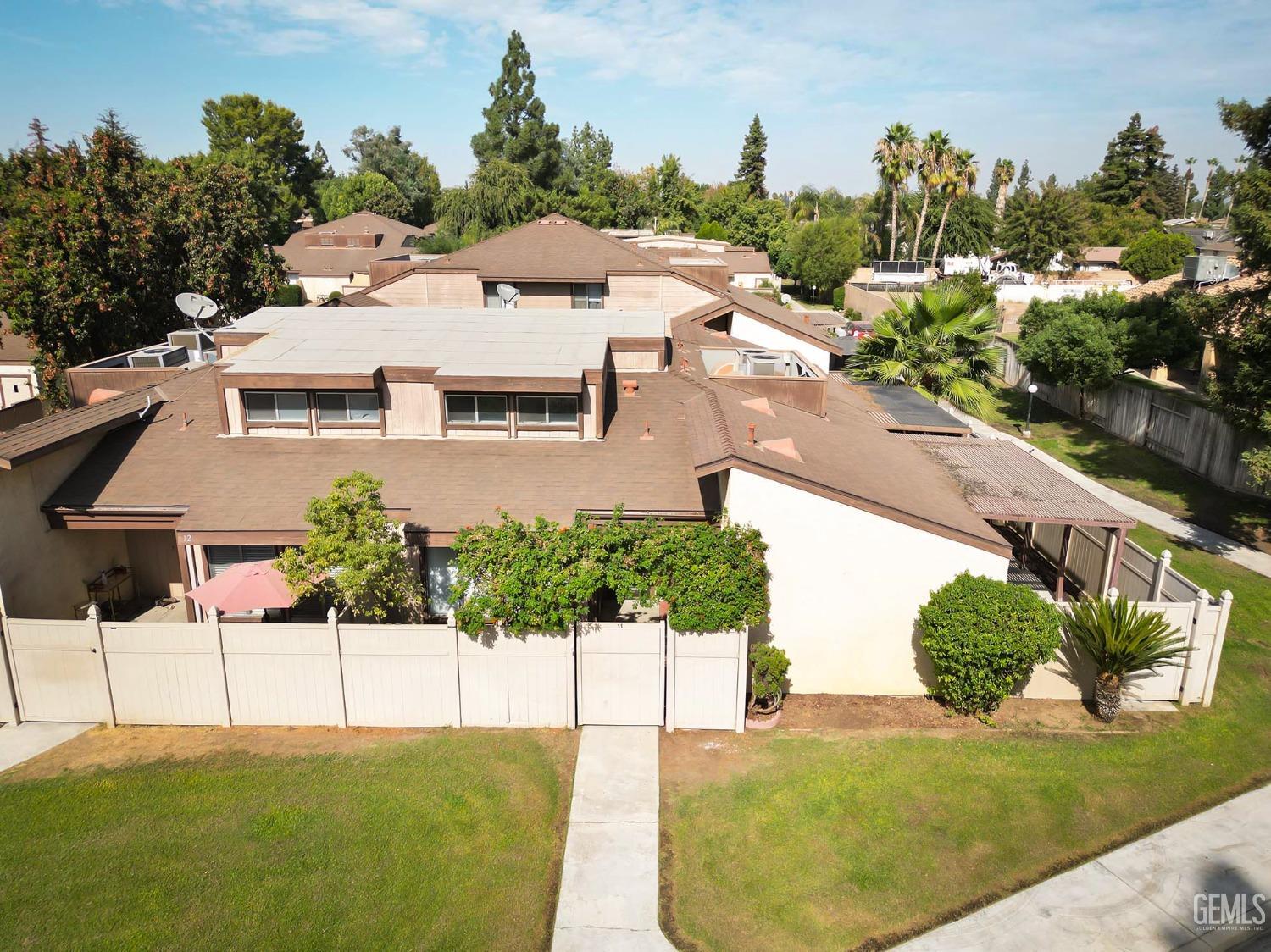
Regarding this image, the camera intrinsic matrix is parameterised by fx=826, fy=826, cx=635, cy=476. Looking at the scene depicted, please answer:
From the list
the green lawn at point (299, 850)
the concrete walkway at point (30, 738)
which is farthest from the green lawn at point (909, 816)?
the concrete walkway at point (30, 738)

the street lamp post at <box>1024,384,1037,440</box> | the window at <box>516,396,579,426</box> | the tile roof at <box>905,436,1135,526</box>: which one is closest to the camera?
the tile roof at <box>905,436,1135,526</box>

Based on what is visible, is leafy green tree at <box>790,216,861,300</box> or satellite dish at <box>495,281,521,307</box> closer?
satellite dish at <box>495,281,521,307</box>

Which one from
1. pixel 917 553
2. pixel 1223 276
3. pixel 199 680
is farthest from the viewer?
pixel 1223 276

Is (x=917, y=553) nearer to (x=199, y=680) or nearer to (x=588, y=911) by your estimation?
(x=588, y=911)

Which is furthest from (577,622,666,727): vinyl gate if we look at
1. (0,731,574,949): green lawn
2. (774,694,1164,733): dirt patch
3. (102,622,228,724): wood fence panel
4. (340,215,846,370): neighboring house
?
(340,215,846,370): neighboring house

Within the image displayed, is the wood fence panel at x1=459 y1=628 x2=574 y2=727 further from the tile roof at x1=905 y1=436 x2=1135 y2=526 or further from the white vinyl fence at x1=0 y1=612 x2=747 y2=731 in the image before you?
the tile roof at x1=905 y1=436 x2=1135 y2=526

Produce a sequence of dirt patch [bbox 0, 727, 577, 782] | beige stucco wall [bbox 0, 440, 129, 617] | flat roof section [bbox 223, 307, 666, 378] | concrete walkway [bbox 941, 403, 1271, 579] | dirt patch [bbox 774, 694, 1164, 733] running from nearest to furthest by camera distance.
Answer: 1. dirt patch [bbox 0, 727, 577, 782]
2. dirt patch [bbox 774, 694, 1164, 733]
3. beige stucco wall [bbox 0, 440, 129, 617]
4. flat roof section [bbox 223, 307, 666, 378]
5. concrete walkway [bbox 941, 403, 1271, 579]

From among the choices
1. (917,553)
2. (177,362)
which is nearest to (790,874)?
(917,553)

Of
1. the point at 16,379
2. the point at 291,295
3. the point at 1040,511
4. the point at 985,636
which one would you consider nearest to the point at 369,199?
the point at 291,295
